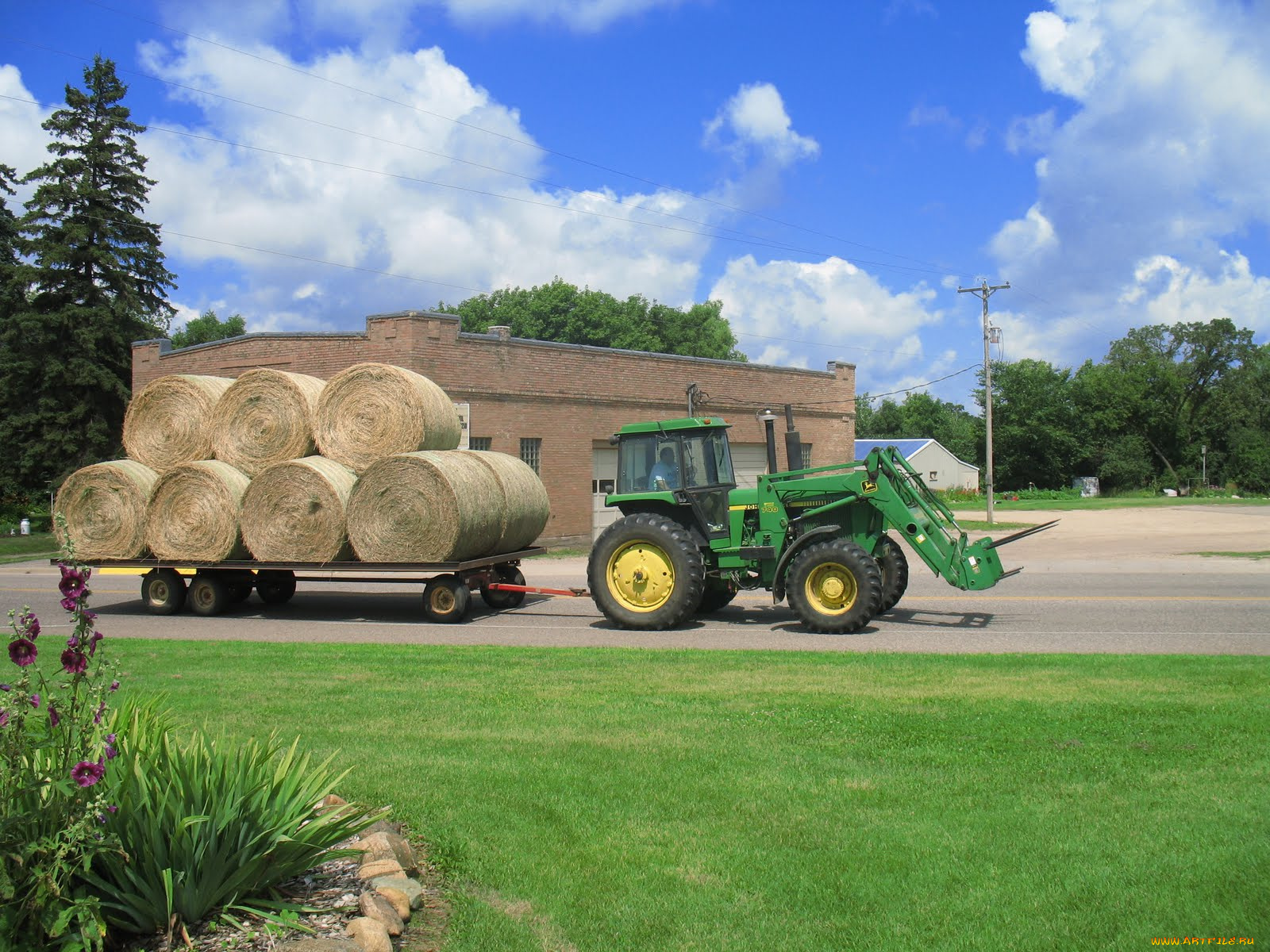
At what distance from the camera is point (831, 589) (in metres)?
11.8

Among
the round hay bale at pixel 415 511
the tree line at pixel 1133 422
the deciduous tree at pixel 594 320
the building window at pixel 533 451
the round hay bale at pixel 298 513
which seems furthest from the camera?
the tree line at pixel 1133 422

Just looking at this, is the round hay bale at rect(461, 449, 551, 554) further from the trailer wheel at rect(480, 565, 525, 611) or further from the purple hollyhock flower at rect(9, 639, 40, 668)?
the purple hollyhock flower at rect(9, 639, 40, 668)

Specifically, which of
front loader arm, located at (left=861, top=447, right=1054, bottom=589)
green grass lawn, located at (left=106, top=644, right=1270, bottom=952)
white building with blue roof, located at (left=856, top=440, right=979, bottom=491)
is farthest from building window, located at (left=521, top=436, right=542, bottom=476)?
white building with blue roof, located at (left=856, top=440, right=979, bottom=491)

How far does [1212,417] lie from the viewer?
8394cm

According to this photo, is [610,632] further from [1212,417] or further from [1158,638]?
[1212,417]

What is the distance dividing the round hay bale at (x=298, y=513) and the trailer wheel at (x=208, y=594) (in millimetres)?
1463

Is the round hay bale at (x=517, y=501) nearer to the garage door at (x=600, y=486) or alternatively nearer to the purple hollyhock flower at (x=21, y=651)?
the garage door at (x=600, y=486)

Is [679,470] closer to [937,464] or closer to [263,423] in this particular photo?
[263,423]

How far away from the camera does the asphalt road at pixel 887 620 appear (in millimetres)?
10938

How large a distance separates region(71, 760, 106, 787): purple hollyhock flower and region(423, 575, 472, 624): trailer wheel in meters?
10.5

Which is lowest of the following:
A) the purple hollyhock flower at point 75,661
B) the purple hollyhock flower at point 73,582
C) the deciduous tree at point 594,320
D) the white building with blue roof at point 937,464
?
the purple hollyhock flower at point 75,661

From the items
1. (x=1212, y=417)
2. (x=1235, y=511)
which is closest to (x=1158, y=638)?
(x=1235, y=511)

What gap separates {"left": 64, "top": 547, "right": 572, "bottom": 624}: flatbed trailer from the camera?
1382 centimetres

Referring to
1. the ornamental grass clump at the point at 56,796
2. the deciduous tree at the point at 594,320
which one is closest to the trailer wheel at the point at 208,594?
the ornamental grass clump at the point at 56,796
